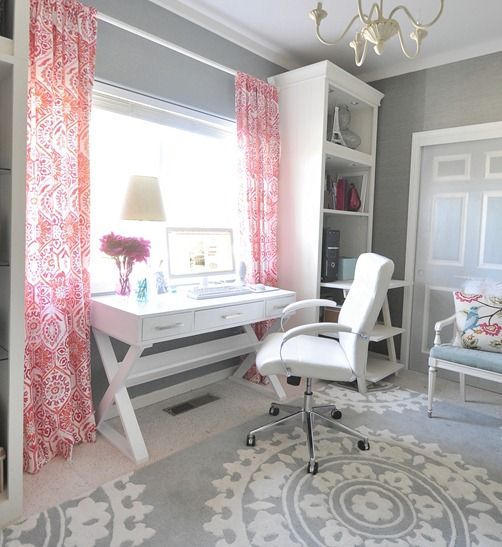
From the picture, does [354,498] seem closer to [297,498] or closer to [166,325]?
[297,498]

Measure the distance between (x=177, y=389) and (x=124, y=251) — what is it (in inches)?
45.0

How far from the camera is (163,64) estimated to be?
8.68ft

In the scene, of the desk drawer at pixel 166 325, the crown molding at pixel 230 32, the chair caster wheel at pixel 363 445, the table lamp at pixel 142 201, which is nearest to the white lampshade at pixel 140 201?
the table lamp at pixel 142 201

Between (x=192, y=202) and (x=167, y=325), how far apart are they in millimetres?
1200

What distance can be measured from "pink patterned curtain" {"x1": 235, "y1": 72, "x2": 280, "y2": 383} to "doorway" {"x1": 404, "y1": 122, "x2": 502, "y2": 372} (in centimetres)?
123

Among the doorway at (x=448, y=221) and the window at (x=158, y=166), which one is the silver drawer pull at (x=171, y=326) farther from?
the doorway at (x=448, y=221)

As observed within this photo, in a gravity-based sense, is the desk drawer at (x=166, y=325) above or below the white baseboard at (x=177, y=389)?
above

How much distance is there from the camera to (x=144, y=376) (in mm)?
2453

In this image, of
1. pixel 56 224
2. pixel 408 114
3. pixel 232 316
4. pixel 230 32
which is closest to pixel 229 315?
pixel 232 316

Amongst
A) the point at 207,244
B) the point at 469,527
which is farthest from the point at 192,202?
the point at 469,527

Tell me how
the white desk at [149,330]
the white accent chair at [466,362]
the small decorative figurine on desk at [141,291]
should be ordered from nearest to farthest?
the white desk at [149,330]
the small decorative figurine on desk at [141,291]
the white accent chair at [466,362]

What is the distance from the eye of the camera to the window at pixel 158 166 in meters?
2.53

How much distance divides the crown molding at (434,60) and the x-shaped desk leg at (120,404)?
3126 millimetres

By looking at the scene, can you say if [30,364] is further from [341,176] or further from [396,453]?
[341,176]
